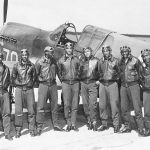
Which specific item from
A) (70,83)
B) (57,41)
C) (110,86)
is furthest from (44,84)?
(57,41)

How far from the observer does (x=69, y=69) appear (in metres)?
5.97

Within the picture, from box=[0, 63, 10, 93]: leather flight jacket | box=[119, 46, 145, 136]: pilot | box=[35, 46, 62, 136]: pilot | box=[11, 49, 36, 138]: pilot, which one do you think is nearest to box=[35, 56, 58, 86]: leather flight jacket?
box=[35, 46, 62, 136]: pilot

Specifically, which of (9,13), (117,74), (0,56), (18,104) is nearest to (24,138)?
(18,104)

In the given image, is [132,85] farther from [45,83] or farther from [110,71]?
[45,83]

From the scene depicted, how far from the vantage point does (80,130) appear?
20.1 feet

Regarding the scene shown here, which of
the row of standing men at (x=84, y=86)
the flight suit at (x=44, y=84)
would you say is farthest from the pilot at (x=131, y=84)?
the flight suit at (x=44, y=84)

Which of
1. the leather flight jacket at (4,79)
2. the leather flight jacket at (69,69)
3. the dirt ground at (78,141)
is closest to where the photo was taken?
the dirt ground at (78,141)

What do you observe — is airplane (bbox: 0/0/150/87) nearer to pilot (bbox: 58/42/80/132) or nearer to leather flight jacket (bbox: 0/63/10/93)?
pilot (bbox: 58/42/80/132)

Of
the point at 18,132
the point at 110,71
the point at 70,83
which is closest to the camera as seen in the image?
the point at 18,132

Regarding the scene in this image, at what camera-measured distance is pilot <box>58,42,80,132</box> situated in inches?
235

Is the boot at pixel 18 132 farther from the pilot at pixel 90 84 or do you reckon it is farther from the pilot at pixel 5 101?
the pilot at pixel 90 84

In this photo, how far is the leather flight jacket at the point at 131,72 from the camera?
220 inches

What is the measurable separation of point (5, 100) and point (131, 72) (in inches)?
106

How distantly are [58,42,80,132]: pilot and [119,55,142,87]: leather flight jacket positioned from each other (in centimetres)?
106
